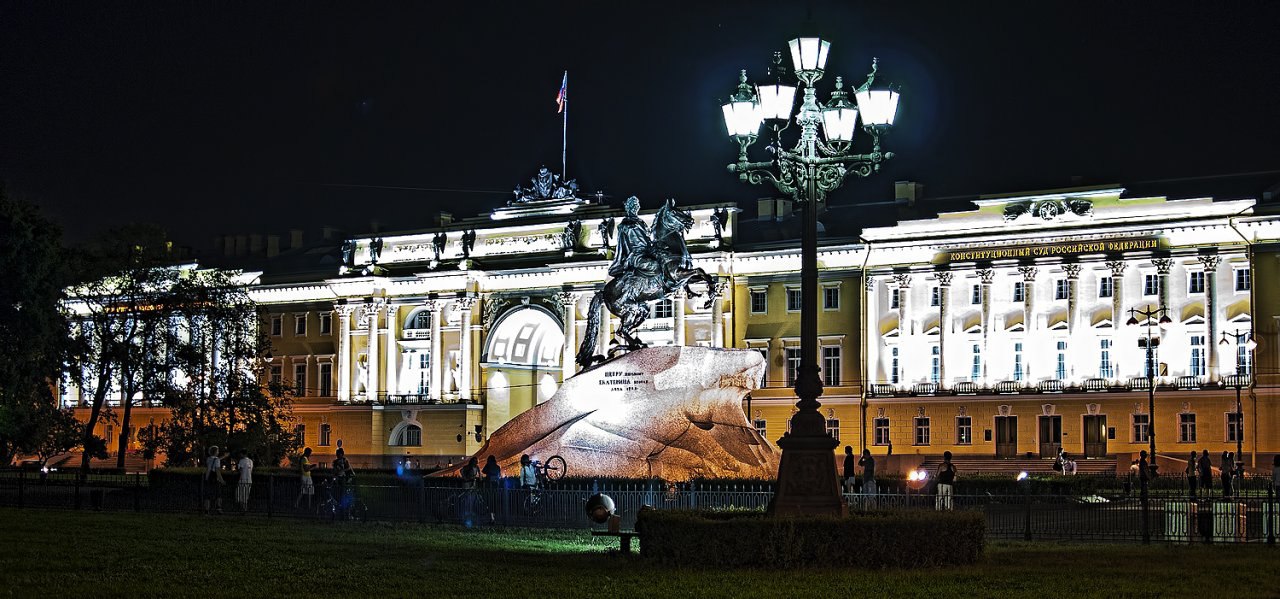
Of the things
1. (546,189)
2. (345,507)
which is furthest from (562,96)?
(345,507)

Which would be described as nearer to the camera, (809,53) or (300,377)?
(809,53)

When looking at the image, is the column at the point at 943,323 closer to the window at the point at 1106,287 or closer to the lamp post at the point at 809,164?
the window at the point at 1106,287

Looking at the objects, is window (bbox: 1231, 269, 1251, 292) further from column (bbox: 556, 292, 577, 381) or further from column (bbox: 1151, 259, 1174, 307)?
column (bbox: 556, 292, 577, 381)

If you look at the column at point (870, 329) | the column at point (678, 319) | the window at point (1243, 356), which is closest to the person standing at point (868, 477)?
the window at point (1243, 356)

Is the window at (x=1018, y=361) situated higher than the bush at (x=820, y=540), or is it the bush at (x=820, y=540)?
the window at (x=1018, y=361)

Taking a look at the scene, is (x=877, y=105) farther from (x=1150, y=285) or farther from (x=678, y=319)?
(x=678, y=319)

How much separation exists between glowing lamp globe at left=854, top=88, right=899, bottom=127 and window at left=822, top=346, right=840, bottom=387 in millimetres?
57925

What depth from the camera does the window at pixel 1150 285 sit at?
243 feet

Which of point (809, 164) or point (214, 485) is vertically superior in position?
point (809, 164)

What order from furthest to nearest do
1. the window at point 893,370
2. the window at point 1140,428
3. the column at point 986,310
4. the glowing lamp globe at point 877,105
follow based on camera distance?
the window at point 893,370, the column at point 986,310, the window at point 1140,428, the glowing lamp globe at point 877,105

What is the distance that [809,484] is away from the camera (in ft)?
71.7

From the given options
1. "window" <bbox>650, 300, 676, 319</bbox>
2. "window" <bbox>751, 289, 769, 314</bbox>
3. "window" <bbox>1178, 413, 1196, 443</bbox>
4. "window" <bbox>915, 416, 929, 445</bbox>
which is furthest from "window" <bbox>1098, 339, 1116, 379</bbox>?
"window" <bbox>650, 300, 676, 319</bbox>

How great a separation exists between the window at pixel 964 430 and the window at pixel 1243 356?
11.9m

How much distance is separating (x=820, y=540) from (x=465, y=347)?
69690 millimetres
